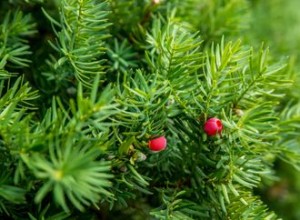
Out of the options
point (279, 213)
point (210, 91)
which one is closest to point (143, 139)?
point (210, 91)

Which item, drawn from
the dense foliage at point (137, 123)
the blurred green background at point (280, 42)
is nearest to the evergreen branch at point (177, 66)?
the dense foliage at point (137, 123)

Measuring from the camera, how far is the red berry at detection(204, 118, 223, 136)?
1.84 ft

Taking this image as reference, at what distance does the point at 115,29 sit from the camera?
0.73 meters

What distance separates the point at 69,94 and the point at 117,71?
0.08 m

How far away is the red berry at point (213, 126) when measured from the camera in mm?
561

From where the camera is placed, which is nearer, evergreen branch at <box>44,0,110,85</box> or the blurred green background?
evergreen branch at <box>44,0,110,85</box>

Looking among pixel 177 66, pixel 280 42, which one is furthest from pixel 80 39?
pixel 280 42

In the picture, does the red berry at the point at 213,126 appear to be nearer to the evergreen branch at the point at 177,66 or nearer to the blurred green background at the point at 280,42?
the evergreen branch at the point at 177,66

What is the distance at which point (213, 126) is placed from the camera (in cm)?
56

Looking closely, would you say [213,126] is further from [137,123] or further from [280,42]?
[280,42]

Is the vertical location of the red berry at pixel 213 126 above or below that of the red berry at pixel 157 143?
above

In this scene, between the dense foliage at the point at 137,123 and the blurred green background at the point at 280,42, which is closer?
the dense foliage at the point at 137,123

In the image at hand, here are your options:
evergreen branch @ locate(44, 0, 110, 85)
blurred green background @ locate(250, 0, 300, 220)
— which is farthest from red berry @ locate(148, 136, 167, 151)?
blurred green background @ locate(250, 0, 300, 220)

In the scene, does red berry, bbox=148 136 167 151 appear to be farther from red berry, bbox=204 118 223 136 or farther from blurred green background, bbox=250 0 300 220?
blurred green background, bbox=250 0 300 220
